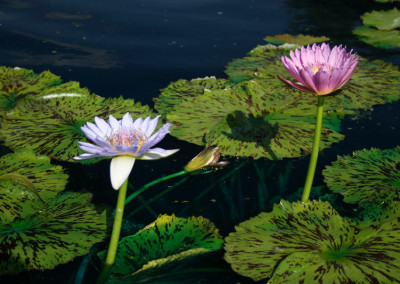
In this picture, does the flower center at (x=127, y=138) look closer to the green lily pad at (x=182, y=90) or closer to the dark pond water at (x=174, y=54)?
the dark pond water at (x=174, y=54)

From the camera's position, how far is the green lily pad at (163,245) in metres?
1.16

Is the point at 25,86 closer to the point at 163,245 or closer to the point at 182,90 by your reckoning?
the point at 182,90

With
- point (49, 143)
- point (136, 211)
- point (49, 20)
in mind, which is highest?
point (49, 20)

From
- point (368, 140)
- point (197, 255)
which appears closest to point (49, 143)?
point (197, 255)

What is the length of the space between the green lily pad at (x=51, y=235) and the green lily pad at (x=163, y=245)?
0.31ft

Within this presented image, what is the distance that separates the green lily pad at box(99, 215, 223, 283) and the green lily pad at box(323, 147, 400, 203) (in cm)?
47

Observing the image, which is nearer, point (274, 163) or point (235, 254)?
point (235, 254)

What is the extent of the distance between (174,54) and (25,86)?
3.12 feet

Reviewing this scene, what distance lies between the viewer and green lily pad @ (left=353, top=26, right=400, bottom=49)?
296cm

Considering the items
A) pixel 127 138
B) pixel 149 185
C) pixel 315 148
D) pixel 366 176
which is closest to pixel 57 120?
pixel 149 185

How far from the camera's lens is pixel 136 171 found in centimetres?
170

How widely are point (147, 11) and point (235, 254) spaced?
8.97 feet

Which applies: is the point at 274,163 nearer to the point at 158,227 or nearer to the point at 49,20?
the point at 158,227

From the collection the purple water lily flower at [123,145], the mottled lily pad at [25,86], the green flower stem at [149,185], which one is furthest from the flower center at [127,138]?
the mottled lily pad at [25,86]
